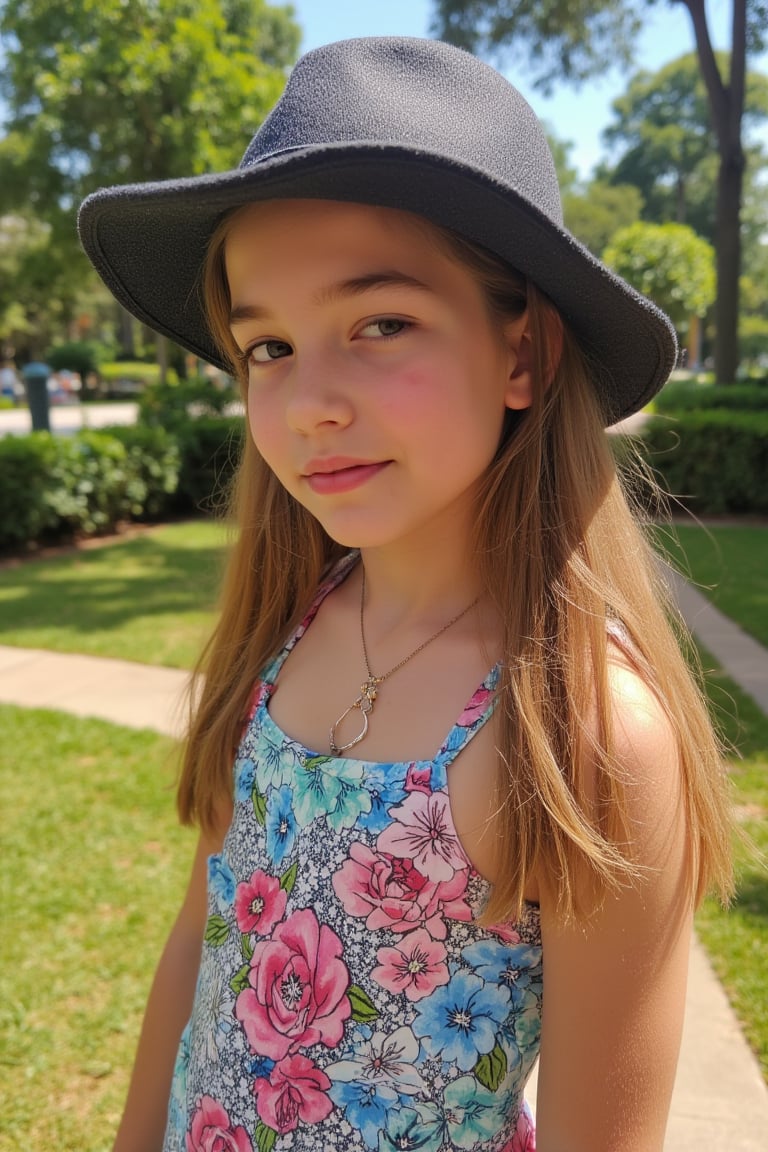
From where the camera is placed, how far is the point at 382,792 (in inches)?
42.9

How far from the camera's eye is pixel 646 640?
115 centimetres

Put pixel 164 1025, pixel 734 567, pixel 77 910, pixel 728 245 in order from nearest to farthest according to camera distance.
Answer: pixel 164 1025 → pixel 77 910 → pixel 734 567 → pixel 728 245

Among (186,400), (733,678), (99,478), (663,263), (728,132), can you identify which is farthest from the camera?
(663,263)

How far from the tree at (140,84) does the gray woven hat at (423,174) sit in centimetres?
1303

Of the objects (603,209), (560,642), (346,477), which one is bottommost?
(560,642)

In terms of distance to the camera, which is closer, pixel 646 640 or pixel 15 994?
pixel 646 640

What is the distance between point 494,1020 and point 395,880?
21cm

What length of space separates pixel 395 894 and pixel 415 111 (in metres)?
0.91

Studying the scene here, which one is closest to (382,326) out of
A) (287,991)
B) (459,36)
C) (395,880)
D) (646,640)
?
(646,640)

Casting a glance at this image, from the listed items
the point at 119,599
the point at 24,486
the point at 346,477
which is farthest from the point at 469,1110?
the point at 24,486

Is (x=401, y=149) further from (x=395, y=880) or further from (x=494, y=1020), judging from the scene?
(x=494, y=1020)

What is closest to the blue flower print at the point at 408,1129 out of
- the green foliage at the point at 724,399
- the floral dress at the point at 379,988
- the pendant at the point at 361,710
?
the floral dress at the point at 379,988

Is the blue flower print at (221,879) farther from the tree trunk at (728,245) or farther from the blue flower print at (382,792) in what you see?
the tree trunk at (728,245)

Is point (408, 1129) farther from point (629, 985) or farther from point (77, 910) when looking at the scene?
point (77, 910)
